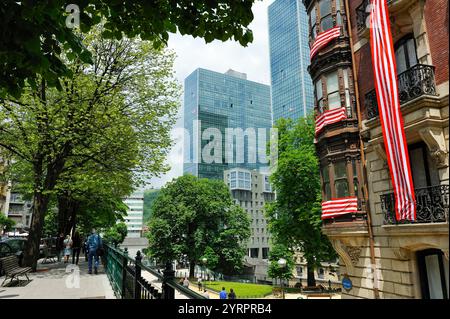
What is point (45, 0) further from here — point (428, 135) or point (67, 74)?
point (428, 135)

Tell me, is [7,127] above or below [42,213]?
above

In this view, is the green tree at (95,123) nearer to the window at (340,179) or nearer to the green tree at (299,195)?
the window at (340,179)

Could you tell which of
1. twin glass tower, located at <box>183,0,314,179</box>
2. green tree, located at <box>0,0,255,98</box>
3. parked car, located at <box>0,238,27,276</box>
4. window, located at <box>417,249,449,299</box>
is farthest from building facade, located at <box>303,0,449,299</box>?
twin glass tower, located at <box>183,0,314,179</box>

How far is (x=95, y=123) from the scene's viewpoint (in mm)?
16016

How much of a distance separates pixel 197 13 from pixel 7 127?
15.9 m

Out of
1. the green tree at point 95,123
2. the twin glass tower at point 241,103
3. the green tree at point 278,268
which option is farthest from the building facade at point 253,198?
the green tree at point 95,123

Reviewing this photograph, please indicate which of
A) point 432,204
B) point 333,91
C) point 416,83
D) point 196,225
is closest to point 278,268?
point 196,225

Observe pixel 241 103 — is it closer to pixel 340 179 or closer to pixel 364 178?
pixel 340 179

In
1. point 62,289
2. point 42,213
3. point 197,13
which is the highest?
point 197,13

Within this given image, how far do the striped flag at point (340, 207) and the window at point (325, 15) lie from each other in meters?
8.58

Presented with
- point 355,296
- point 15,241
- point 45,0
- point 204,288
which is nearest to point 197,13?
point 45,0

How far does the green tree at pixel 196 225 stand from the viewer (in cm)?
4656

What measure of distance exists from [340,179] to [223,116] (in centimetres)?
12763

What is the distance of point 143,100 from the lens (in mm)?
19281
